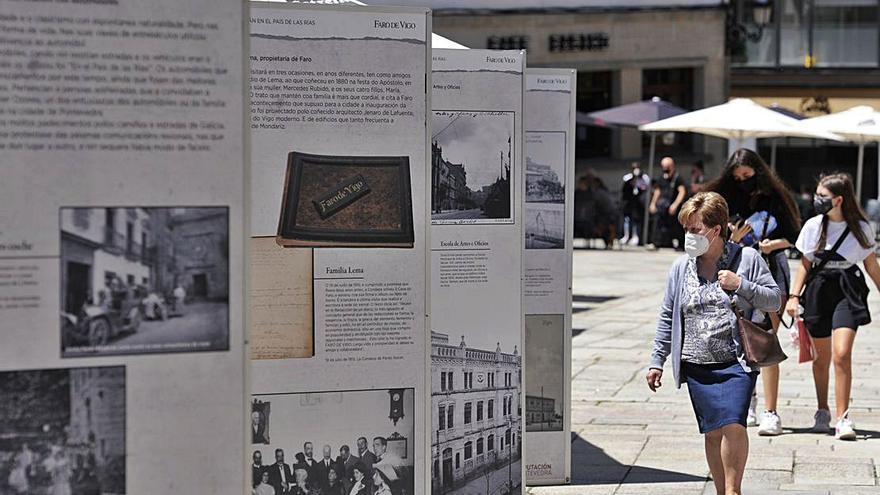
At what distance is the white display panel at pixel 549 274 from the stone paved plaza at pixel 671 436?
0.89 ft

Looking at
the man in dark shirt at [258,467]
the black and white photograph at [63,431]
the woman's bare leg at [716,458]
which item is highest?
the black and white photograph at [63,431]

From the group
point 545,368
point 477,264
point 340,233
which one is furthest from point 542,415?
point 340,233

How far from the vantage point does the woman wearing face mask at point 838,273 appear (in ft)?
30.1

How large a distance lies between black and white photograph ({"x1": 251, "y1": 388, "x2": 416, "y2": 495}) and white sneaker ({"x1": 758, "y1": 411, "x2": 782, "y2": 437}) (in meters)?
4.46

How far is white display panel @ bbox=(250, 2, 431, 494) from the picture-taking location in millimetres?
5152

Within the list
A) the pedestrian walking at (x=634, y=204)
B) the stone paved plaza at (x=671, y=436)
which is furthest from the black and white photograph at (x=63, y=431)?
the pedestrian walking at (x=634, y=204)

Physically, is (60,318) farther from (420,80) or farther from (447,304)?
(447,304)

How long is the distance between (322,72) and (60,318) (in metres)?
1.68

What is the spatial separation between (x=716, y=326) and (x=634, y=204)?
2450 cm

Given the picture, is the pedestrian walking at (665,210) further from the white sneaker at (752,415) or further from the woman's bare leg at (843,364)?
the woman's bare leg at (843,364)

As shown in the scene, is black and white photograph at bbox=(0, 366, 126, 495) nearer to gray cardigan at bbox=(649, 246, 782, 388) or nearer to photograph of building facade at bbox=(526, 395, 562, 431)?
gray cardigan at bbox=(649, 246, 782, 388)

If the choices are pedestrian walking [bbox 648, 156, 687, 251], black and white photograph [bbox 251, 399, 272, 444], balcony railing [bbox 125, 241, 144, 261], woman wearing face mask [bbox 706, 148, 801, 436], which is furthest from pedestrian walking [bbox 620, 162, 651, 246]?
balcony railing [bbox 125, 241, 144, 261]

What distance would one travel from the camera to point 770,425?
9.32 m

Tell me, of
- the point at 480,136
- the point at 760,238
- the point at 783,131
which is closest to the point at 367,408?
the point at 480,136
